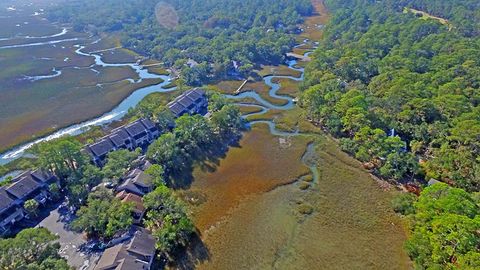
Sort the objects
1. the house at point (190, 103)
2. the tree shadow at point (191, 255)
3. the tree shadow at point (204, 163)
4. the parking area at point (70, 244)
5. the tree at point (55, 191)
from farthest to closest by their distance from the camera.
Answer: the house at point (190, 103)
the tree shadow at point (204, 163)
the tree at point (55, 191)
the tree shadow at point (191, 255)
the parking area at point (70, 244)

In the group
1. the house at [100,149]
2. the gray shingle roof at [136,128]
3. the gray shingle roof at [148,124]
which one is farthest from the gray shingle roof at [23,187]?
the gray shingle roof at [148,124]

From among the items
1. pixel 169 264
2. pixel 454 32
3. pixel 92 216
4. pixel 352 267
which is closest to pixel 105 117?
pixel 92 216

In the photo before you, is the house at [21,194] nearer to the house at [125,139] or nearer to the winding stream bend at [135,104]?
the house at [125,139]

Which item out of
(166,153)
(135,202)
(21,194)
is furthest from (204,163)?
(21,194)

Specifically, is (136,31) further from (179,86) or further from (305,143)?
(305,143)

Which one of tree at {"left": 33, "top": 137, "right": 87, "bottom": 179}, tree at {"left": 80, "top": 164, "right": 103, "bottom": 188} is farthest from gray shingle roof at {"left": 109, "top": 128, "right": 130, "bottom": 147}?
tree at {"left": 80, "top": 164, "right": 103, "bottom": 188}

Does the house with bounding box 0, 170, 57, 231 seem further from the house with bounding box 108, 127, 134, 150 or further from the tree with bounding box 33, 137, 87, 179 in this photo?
the house with bounding box 108, 127, 134, 150
